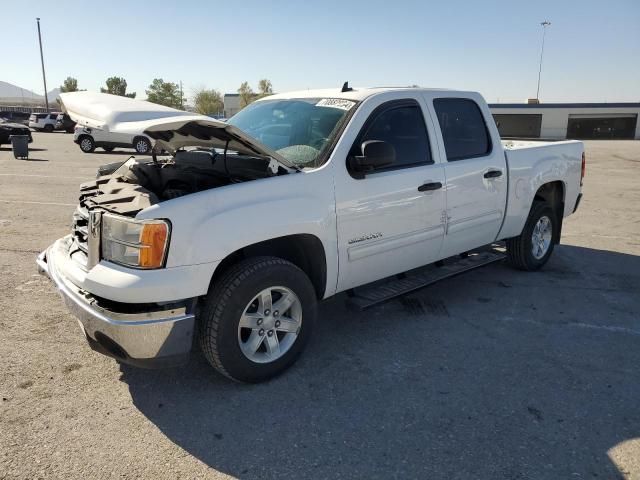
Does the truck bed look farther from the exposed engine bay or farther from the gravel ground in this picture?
the exposed engine bay

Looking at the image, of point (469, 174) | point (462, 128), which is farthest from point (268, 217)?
point (462, 128)

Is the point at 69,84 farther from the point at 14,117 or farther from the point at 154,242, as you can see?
the point at 154,242

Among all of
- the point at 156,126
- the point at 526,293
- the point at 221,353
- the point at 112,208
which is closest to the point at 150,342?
the point at 221,353

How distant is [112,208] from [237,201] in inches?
30.2

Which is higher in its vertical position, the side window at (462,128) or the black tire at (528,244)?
the side window at (462,128)

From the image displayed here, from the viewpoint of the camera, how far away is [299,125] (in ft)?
13.5

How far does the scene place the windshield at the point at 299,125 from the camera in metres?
3.80

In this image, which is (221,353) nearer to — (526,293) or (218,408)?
(218,408)

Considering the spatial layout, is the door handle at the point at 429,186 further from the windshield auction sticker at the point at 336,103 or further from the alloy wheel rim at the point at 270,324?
the alloy wheel rim at the point at 270,324

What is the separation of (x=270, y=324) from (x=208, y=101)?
94246 mm

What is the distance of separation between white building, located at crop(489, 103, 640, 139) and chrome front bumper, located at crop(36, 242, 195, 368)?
6229 cm

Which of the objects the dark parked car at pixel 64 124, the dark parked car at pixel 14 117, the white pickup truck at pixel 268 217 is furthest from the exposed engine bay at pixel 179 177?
the dark parked car at pixel 14 117

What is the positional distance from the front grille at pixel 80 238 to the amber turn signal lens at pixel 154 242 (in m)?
0.70

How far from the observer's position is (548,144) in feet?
18.9
